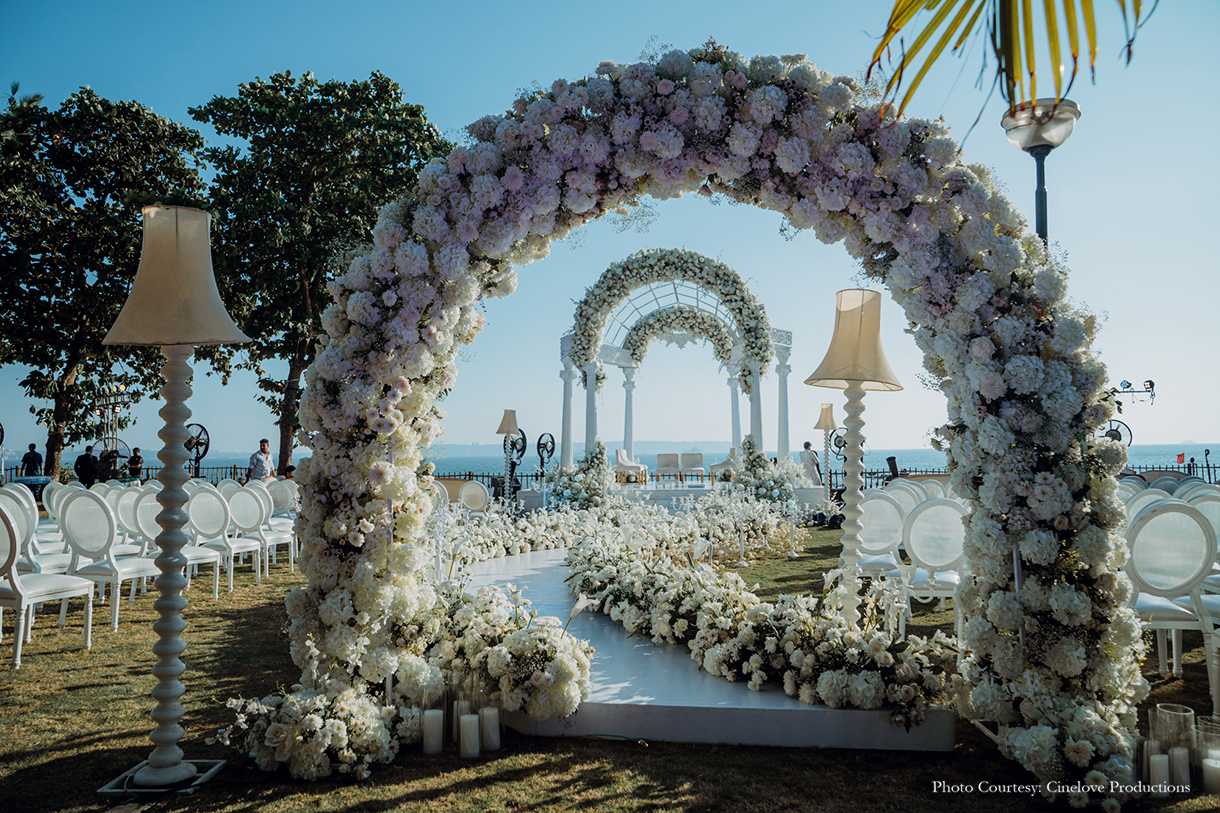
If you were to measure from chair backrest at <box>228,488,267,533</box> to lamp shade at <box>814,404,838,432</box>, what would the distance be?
38.2ft

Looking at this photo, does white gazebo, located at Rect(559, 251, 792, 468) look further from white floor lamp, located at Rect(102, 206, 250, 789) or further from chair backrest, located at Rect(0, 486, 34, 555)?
white floor lamp, located at Rect(102, 206, 250, 789)

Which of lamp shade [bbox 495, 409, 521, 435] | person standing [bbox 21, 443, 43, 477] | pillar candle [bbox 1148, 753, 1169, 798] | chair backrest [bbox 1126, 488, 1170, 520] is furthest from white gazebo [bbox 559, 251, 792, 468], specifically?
person standing [bbox 21, 443, 43, 477]

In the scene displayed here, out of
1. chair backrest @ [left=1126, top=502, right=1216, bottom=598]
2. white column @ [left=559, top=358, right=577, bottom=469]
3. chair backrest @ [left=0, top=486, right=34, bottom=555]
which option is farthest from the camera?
white column @ [left=559, top=358, right=577, bottom=469]

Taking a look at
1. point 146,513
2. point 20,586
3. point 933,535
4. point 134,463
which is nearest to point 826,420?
point 933,535

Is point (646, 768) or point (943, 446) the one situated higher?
point (943, 446)

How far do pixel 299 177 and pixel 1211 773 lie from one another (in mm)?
14719

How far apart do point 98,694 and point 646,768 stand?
3040 mm

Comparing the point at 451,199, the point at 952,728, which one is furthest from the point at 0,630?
the point at 952,728

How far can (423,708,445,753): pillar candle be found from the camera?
9.90 feet

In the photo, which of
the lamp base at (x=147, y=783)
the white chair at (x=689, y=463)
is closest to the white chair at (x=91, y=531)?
the lamp base at (x=147, y=783)

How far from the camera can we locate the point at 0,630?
470 cm

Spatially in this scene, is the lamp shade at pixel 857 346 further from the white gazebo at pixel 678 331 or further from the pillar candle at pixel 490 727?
the white gazebo at pixel 678 331

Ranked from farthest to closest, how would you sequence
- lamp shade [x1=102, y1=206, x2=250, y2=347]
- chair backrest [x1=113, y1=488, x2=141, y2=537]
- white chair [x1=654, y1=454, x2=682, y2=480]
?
white chair [x1=654, y1=454, x2=682, y2=480] → chair backrest [x1=113, y1=488, x2=141, y2=537] → lamp shade [x1=102, y1=206, x2=250, y2=347]

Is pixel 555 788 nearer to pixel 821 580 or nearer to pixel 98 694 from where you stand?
pixel 98 694
